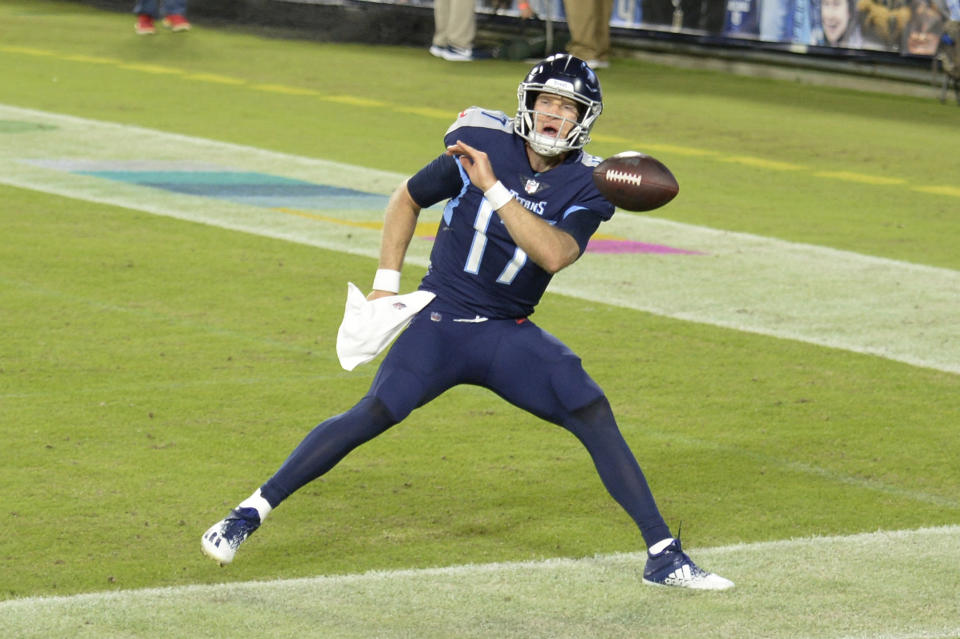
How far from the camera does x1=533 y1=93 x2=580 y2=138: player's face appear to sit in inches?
229

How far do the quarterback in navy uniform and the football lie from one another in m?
0.17

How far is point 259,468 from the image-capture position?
22.8 ft

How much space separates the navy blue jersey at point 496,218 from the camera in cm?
581

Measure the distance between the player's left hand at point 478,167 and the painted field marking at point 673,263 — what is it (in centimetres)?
434

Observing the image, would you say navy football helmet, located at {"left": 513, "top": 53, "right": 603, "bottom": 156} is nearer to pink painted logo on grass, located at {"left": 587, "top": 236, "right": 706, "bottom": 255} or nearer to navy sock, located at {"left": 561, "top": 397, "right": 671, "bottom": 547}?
navy sock, located at {"left": 561, "top": 397, "right": 671, "bottom": 547}

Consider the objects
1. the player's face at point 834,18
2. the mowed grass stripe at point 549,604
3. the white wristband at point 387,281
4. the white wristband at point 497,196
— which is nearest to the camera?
the mowed grass stripe at point 549,604

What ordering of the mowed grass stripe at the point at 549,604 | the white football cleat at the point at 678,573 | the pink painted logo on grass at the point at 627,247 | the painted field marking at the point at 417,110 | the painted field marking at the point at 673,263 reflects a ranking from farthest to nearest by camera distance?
the painted field marking at the point at 417,110, the pink painted logo on grass at the point at 627,247, the painted field marking at the point at 673,263, the white football cleat at the point at 678,573, the mowed grass stripe at the point at 549,604

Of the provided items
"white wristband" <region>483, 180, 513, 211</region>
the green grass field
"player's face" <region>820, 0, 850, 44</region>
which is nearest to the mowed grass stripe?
the green grass field

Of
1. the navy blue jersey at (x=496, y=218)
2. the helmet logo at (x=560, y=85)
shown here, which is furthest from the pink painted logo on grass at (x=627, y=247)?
the helmet logo at (x=560, y=85)

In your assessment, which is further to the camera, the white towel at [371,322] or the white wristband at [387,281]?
the white wristband at [387,281]

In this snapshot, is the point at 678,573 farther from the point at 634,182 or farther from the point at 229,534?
the point at 229,534

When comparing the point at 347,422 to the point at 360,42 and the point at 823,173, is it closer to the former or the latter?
the point at 823,173

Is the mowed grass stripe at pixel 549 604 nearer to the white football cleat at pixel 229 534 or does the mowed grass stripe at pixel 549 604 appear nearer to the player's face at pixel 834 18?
the white football cleat at pixel 229 534

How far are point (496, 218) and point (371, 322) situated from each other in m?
0.55
